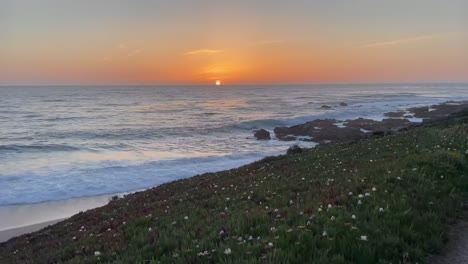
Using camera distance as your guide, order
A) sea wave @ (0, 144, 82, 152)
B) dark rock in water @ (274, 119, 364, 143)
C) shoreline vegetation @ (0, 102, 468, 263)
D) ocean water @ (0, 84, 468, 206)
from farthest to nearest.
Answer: dark rock in water @ (274, 119, 364, 143) < sea wave @ (0, 144, 82, 152) < ocean water @ (0, 84, 468, 206) < shoreline vegetation @ (0, 102, 468, 263)

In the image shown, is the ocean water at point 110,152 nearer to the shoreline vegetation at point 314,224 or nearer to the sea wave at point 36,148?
the sea wave at point 36,148

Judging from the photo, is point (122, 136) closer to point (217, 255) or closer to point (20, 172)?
point (20, 172)

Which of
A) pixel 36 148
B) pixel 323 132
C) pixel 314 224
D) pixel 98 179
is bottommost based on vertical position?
pixel 98 179

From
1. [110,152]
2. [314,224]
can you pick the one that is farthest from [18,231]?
[110,152]

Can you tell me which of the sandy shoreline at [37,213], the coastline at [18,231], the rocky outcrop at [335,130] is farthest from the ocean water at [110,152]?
the coastline at [18,231]

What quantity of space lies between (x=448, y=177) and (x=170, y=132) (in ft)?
195

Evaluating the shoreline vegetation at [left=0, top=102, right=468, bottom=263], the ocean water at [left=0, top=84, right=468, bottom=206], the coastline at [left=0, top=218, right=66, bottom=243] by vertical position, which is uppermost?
the shoreline vegetation at [left=0, top=102, right=468, bottom=263]

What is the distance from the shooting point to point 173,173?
35125 millimetres

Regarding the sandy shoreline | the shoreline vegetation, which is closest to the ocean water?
the sandy shoreline

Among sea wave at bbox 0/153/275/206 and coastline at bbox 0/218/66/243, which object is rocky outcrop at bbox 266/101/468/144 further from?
coastline at bbox 0/218/66/243

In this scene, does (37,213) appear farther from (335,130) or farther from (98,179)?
(335,130)

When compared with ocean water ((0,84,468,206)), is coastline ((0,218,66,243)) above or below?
above

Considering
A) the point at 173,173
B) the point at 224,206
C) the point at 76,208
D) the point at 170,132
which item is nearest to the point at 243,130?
the point at 170,132

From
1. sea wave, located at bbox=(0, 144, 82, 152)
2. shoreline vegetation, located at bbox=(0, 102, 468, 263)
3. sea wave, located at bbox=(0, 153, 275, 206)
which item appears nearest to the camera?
shoreline vegetation, located at bbox=(0, 102, 468, 263)
